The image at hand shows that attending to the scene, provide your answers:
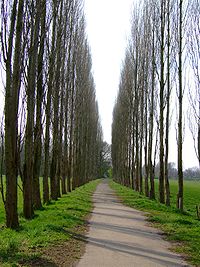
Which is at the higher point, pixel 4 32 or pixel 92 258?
pixel 4 32

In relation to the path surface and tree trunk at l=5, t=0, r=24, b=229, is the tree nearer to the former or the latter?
tree trunk at l=5, t=0, r=24, b=229

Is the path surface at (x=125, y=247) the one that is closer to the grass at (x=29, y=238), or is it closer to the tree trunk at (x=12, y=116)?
the grass at (x=29, y=238)

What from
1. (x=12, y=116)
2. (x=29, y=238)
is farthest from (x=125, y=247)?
(x=12, y=116)

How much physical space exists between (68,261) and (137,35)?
87.9ft

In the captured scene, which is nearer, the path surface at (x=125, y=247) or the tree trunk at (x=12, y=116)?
the path surface at (x=125, y=247)

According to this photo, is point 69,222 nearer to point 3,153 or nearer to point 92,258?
point 3,153

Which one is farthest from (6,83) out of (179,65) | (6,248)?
(179,65)

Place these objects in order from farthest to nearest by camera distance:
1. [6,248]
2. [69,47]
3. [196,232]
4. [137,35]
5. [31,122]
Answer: [137,35], [69,47], [31,122], [196,232], [6,248]

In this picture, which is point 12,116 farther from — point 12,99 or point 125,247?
point 125,247

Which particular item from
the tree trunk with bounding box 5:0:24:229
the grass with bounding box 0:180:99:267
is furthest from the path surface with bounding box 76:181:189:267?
the tree trunk with bounding box 5:0:24:229

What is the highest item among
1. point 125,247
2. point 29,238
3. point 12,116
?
point 12,116

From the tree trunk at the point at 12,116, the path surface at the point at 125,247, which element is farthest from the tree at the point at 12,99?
the path surface at the point at 125,247

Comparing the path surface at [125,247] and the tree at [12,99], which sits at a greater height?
the tree at [12,99]

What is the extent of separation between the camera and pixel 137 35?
31.9 metres
